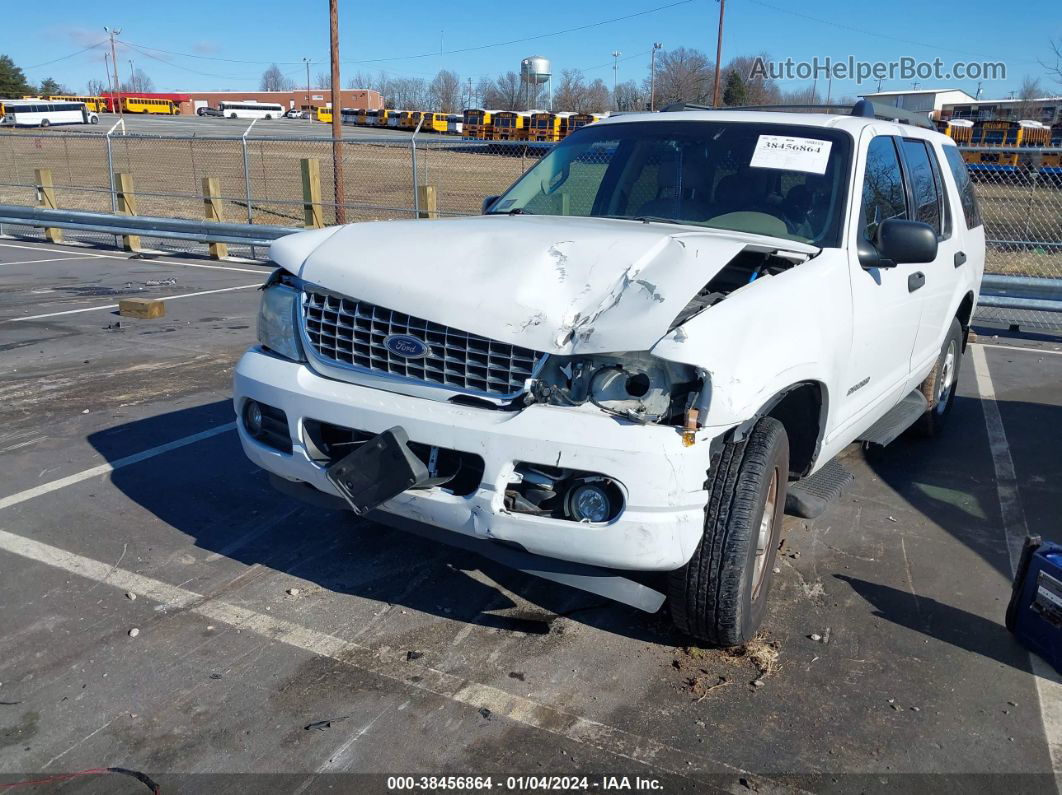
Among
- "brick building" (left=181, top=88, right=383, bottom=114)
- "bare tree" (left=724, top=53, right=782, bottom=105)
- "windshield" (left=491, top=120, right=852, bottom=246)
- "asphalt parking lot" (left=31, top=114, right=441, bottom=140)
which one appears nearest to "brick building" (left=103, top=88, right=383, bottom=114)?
"brick building" (left=181, top=88, right=383, bottom=114)

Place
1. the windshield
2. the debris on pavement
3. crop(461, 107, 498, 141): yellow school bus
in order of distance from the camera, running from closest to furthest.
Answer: the debris on pavement, the windshield, crop(461, 107, 498, 141): yellow school bus

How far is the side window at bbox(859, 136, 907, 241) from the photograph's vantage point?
425 centimetres

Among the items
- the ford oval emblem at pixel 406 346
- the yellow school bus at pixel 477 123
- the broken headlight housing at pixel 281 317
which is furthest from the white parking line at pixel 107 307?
the yellow school bus at pixel 477 123

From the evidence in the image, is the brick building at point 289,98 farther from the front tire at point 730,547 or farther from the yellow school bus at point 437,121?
the front tire at point 730,547

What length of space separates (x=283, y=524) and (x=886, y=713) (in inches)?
114

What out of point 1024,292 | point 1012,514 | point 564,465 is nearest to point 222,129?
point 1024,292

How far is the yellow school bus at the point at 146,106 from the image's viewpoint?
271 ft

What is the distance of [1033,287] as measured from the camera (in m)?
9.80

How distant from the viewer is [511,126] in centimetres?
4628

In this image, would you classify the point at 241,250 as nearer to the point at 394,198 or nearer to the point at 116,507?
the point at 394,198

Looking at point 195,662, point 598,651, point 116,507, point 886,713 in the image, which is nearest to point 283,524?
point 116,507

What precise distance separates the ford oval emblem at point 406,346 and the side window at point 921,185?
9.90 ft

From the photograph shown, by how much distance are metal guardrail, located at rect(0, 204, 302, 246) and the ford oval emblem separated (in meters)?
10.3

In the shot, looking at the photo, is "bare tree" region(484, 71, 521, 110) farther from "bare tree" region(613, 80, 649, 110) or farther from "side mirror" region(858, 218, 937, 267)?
"side mirror" region(858, 218, 937, 267)
